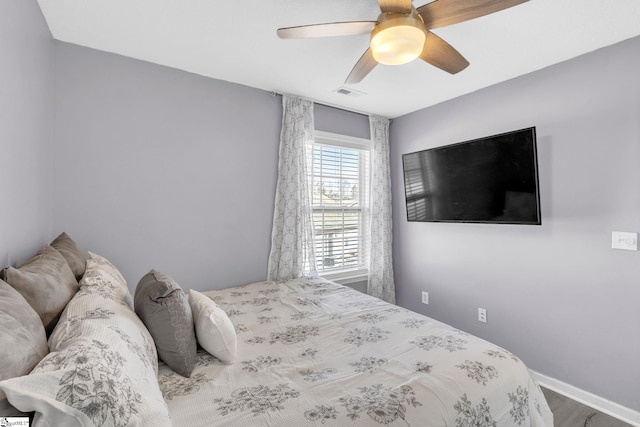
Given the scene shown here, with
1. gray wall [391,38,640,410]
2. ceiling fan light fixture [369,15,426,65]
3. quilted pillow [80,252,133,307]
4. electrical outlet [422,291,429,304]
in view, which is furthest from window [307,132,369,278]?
quilted pillow [80,252,133,307]

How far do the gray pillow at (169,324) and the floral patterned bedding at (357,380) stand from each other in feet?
0.18

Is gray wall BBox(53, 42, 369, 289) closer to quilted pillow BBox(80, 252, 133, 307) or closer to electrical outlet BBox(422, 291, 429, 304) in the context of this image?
quilted pillow BBox(80, 252, 133, 307)

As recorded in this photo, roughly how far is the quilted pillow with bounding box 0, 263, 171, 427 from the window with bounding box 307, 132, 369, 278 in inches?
92.3

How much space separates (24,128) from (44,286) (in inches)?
37.5

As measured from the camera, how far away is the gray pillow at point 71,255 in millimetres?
1568

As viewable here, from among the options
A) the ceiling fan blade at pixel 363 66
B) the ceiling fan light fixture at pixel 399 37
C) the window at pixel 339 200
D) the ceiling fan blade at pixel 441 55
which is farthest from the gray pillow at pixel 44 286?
the window at pixel 339 200

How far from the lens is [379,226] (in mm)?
3605

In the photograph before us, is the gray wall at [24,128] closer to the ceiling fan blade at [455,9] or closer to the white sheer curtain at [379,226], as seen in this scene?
the ceiling fan blade at [455,9]

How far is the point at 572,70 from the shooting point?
2.28 m

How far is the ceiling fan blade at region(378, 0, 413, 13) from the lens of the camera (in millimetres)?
1366

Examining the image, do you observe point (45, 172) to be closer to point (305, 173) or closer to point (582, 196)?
point (305, 173)

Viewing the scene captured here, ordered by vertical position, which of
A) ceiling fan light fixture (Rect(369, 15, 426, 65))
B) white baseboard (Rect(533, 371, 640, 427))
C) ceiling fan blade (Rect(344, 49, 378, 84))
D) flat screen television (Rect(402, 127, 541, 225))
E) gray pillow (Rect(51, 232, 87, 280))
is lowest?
white baseboard (Rect(533, 371, 640, 427))

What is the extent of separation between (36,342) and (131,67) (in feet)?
7.41

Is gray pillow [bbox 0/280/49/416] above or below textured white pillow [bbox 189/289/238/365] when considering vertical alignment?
above
